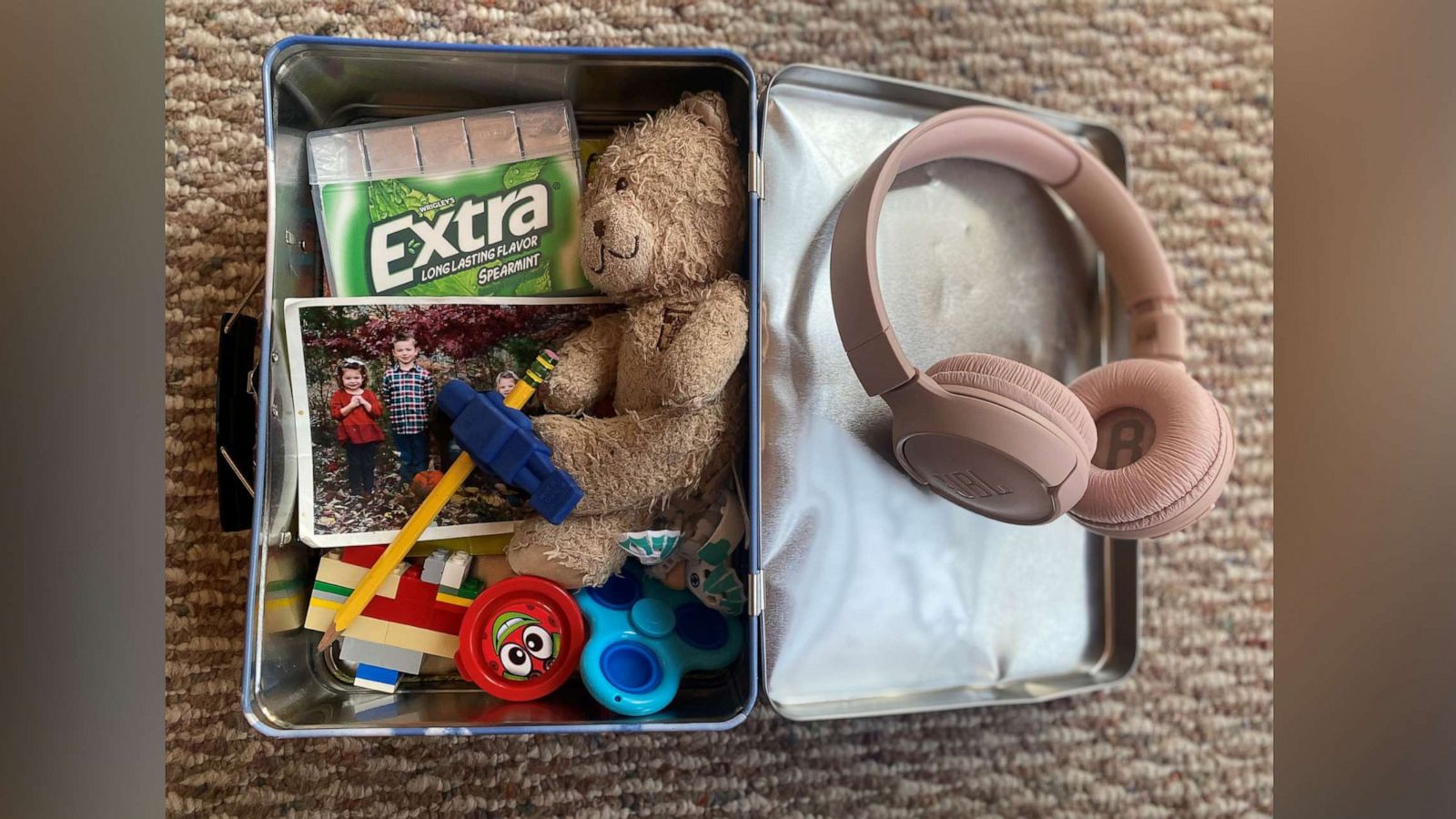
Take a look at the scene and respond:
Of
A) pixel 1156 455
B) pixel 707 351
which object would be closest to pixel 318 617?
pixel 707 351

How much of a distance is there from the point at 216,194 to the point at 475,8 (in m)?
0.27

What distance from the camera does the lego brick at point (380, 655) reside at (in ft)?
2.07

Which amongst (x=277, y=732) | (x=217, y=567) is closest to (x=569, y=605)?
(x=277, y=732)

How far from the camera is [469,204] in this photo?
0.65 metres

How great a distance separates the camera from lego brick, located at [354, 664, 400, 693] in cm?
63

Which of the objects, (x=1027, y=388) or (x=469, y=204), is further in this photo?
(x=469, y=204)

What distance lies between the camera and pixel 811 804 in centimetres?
73

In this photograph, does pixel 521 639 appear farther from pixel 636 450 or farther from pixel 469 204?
pixel 469 204

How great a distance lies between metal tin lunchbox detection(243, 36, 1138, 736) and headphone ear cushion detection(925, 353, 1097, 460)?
100 millimetres

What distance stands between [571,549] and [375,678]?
18 centimetres


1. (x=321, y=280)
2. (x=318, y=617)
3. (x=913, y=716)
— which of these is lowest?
(x=913, y=716)

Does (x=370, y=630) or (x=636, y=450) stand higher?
(x=636, y=450)
